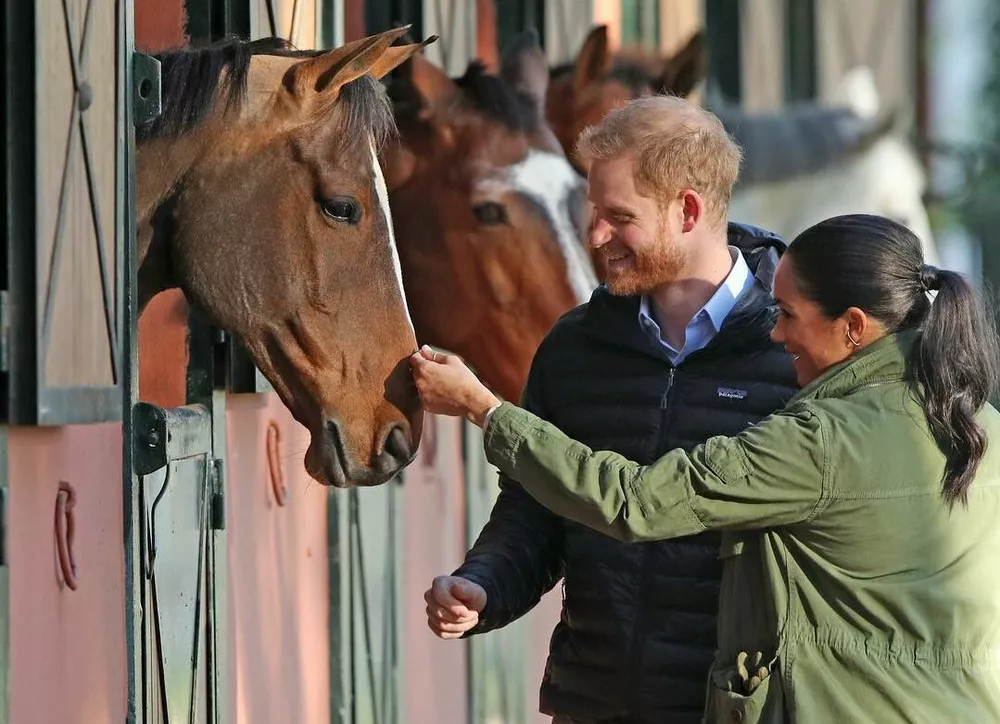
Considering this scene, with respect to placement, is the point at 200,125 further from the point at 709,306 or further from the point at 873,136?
the point at 873,136

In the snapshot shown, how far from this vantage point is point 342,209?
3.12 m

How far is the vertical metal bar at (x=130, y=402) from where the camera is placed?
275cm

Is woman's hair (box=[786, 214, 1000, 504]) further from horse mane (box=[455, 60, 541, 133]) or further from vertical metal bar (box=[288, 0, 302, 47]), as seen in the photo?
horse mane (box=[455, 60, 541, 133])

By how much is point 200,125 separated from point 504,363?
2.09 meters

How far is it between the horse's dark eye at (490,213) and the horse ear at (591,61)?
1.03 meters

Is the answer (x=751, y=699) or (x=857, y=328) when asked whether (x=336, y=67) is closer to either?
(x=857, y=328)

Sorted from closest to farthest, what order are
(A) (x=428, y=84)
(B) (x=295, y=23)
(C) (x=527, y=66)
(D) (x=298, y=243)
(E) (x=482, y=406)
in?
1. (E) (x=482, y=406)
2. (D) (x=298, y=243)
3. (B) (x=295, y=23)
4. (A) (x=428, y=84)
5. (C) (x=527, y=66)

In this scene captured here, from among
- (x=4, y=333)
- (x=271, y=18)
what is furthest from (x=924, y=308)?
(x=271, y=18)

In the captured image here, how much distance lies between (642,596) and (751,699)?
0.43 meters

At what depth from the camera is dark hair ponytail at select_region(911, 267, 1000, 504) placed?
2135mm

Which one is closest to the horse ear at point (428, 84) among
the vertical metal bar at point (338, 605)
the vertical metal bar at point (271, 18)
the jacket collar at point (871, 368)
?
the vertical metal bar at point (271, 18)

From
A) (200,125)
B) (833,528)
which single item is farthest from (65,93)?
(833,528)

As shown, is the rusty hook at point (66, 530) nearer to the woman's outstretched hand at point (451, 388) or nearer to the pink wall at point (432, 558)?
the woman's outstretched hand at point (451, 388)

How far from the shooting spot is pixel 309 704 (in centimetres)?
468
